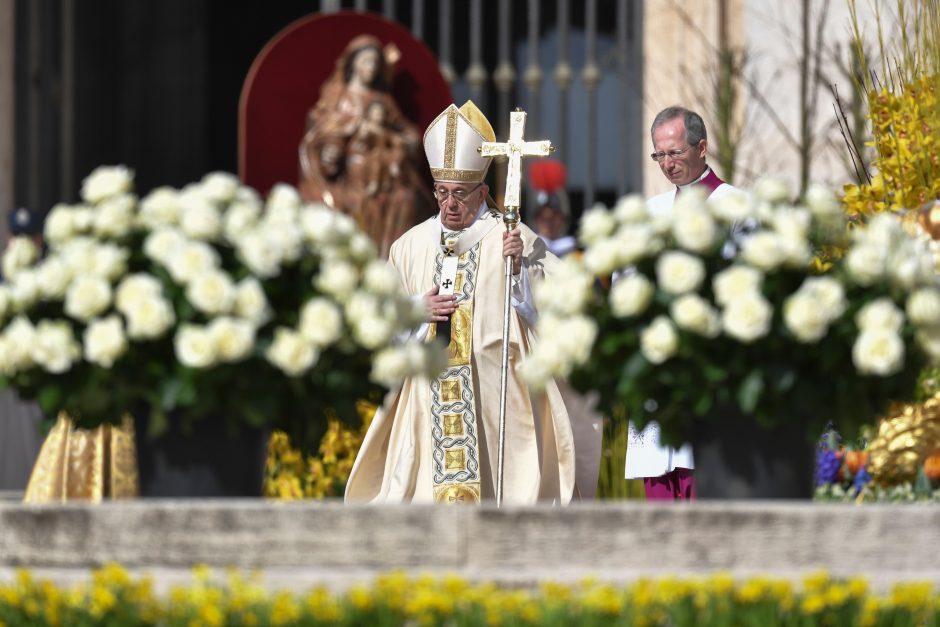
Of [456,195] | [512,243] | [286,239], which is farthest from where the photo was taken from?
[456,195]

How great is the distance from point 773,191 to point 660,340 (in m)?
0.57

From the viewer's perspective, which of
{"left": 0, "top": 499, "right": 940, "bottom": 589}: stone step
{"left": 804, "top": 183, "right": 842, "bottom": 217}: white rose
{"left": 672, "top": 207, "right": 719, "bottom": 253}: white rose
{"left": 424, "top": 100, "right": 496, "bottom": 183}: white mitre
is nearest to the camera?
{"left": 0, "top": 499, "right": 940, "bottom": 589}: stone step

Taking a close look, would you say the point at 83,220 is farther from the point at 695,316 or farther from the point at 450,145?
the point at 450,145

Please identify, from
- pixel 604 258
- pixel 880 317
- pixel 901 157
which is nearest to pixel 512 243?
pixel 901 157

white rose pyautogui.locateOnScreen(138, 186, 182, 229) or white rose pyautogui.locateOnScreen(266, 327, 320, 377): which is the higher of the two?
white rose pyautogui.locateOnScreen(138, 186, 182, 229)

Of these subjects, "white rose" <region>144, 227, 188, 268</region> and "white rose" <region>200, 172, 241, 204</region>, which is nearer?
"white rose" <region>144, 227, 188, 268</region>

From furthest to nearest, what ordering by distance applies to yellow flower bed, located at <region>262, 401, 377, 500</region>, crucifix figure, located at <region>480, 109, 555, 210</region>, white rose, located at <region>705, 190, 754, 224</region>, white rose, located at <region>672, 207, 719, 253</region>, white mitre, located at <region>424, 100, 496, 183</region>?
A: 1. yellow flower bed, located at <region>262, 401, 377, 500</region>
2. white mitre, located at <region>424, 100, 496, 183</region>
3. crucifix figure, located at <region>480, 109, 555, 210</region>
4. white rose, located at <region>705, 190, 754, 224</region>
5. white rose, located at <region>672, 207, 719, 253</region>

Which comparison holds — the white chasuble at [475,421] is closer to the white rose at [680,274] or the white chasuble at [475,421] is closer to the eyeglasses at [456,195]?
the eyeglasses at [456,195]

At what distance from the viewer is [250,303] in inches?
159

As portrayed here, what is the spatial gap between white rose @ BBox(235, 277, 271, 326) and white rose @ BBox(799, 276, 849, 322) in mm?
1146

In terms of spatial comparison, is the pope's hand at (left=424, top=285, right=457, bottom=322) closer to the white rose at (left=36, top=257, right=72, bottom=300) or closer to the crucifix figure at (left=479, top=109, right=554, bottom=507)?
the crucifix figure at (left=479, top=109, right=554, bottom=507)

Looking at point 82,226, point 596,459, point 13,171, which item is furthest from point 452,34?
point 82,226

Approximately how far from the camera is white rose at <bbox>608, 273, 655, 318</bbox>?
13.3 feet

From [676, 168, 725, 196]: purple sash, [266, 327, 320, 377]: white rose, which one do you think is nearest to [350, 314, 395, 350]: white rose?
[266, 327, 320, 377]: white rose
